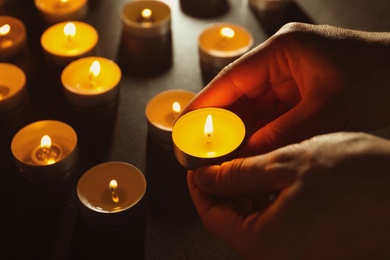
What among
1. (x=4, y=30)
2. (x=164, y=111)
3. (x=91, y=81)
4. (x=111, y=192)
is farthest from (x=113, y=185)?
(x=4, y=30)

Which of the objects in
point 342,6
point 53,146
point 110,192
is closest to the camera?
point 110,192

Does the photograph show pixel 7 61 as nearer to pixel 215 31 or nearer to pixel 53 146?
pixel 53 146

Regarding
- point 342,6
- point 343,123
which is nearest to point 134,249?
point 343,123

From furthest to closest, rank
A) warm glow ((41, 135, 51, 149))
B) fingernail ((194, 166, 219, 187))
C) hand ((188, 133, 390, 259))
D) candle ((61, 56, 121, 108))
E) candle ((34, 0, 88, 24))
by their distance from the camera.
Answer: candle ((34, 0, 88, 24)) < candle ((61, 56, 121, 108)) < warm glow ((41, 135, 51, 149)) < fingernail ((194, 166, 219, 187)) < hand ((188, 133, 390, 259))

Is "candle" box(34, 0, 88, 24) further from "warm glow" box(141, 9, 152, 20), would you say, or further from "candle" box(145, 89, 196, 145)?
"candle" box(145, 89, 196, 145)

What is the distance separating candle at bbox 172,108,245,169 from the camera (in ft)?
3.81

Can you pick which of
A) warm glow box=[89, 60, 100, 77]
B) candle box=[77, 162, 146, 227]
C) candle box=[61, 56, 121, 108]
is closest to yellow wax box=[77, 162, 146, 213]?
candle box=[77, 162, 146, 227]

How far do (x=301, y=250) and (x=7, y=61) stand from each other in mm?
1033

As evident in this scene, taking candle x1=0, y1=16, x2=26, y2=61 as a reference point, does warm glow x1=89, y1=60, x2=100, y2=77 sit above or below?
above

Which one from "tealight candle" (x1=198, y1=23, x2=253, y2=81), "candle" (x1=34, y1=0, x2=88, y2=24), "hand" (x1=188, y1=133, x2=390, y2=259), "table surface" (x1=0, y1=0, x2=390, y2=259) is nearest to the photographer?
"hand" (x1=188, y1=133, x2=390, y2=259)

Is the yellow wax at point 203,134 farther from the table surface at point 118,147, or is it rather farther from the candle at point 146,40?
the candle at point 146,40

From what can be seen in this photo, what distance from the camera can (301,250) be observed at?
34.7 inches

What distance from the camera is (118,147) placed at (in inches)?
51.8

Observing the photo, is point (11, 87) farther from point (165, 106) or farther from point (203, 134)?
point (203, 134)
